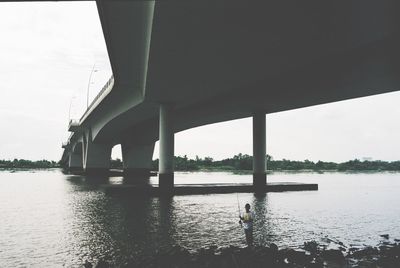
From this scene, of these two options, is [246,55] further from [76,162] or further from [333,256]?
[76,162]

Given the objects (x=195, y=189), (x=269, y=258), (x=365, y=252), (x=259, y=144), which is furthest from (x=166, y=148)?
(x=269, y=258)

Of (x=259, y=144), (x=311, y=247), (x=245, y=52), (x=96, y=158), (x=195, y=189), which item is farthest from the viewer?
(x=96, y=158)

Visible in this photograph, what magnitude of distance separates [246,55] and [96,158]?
66580 millimetres

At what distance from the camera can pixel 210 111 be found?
154 ft

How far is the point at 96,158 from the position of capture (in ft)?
273

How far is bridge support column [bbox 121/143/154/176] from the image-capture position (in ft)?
272

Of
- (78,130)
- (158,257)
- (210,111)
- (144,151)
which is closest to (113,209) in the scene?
(158,257)

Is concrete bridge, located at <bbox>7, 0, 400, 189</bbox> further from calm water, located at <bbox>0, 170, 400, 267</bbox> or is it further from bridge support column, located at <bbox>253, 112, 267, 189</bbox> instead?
calm water, located at <bbox>0, 170, 400, 267</bbox>

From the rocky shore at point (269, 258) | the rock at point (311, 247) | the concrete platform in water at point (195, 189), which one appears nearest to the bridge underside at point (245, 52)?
the concrete platform in water at point (195, 189)

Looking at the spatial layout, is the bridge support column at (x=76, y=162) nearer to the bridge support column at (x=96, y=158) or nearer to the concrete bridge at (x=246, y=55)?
the bridge support column at (x=96, y=158)

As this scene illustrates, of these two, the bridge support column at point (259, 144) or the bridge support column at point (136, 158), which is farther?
the bridge support column at point (136, 158)

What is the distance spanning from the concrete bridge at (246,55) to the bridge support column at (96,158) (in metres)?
36.3

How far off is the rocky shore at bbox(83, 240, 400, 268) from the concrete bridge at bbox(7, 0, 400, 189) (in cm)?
894

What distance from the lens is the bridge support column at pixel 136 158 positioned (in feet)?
272
